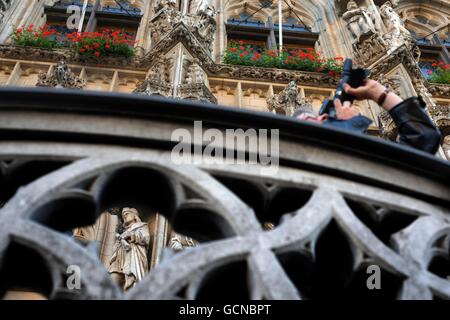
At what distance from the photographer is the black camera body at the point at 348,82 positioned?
3.68 meters

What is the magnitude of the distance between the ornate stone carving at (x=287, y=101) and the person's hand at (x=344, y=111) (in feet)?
17.3

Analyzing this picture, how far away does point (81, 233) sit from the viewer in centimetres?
686

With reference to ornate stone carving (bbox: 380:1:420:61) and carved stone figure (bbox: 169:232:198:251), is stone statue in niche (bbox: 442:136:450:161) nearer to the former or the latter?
ornate stone carving (bbox: 380:1:420:61)

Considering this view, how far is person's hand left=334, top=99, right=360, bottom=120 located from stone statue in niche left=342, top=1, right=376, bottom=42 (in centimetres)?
783

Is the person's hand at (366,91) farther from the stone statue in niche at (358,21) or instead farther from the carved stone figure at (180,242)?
the stone statue in niche at (358,21)

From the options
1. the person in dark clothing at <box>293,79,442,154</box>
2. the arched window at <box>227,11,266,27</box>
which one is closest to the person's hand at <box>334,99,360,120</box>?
the person in dark clothing at <box>293,79,442,154</box>

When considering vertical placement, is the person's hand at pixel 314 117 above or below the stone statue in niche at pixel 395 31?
below

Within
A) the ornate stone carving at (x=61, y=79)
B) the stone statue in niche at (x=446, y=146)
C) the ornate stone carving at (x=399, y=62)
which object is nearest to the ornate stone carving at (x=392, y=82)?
the ornate stone carving at (x=399, y=62)

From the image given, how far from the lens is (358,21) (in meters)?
11.5

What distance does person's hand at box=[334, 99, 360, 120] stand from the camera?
11.7 feet

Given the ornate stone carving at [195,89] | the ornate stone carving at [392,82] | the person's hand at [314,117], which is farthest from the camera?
the ornate stone carving at [392,82]

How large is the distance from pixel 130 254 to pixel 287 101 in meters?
4.38

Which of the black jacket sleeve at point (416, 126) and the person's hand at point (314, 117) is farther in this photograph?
the person's hand at point (314, 117)
